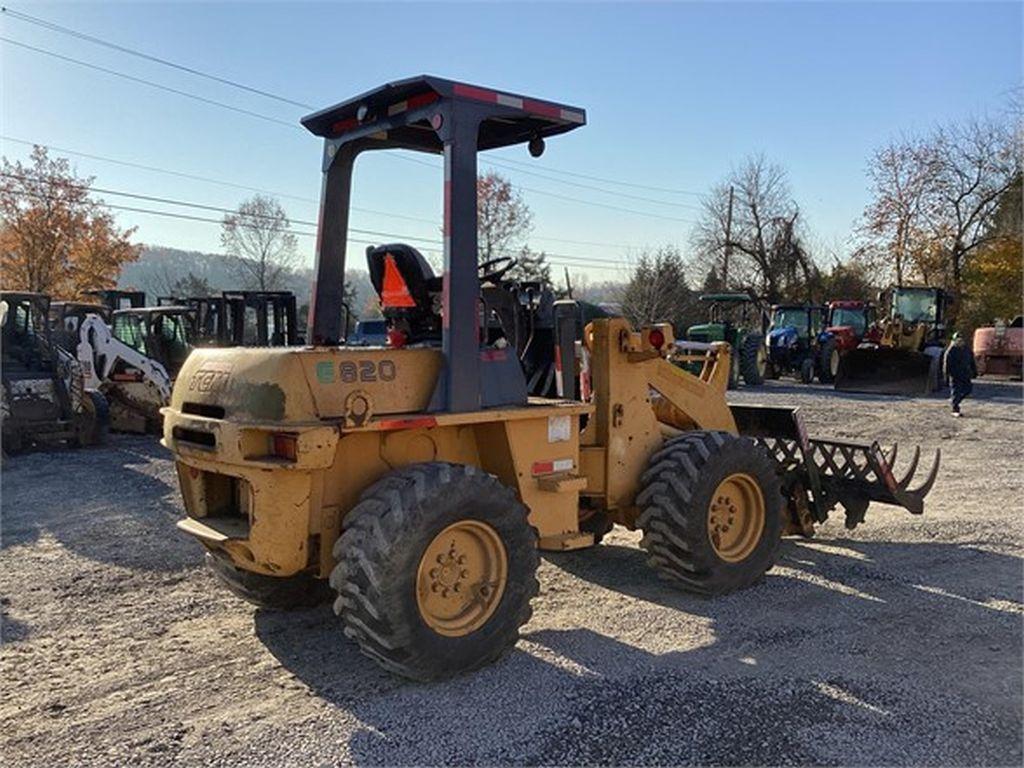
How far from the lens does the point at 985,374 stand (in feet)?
86.1

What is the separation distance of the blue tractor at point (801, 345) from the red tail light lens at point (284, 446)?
21563mm

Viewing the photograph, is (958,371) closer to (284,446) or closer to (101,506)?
(101,506)

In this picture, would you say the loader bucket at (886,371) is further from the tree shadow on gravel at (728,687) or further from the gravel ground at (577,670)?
the tree shadow on gravel at (728,687)

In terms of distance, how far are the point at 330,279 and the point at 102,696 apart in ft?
8.50

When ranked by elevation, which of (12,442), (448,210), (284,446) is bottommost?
(12,442)

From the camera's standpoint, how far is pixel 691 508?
5320 millimetres

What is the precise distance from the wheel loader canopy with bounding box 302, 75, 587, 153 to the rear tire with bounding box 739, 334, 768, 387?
18625 millimetres

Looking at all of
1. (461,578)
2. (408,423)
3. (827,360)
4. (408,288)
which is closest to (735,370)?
(827,360)

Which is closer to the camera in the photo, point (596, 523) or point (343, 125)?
point (343, 125)

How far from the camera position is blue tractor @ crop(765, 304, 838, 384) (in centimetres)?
2380

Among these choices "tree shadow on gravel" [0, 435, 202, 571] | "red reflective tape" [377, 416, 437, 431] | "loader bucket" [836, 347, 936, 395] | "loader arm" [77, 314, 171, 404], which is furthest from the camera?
"loader bucket" [836, 347, 936, 395]

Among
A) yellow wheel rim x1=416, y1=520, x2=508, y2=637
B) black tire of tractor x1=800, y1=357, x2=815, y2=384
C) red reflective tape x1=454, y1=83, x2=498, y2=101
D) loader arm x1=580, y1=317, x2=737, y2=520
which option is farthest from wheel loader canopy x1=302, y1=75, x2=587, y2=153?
black tire of tractor x1=800, y1=357, x2=815, y2=384

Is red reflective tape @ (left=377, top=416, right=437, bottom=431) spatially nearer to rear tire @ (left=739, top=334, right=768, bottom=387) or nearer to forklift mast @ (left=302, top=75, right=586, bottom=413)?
forklift mast @ (left=302, top=75, right=586, bottom=413)

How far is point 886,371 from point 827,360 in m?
3.05
